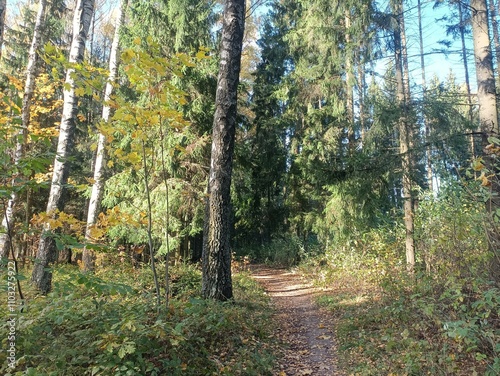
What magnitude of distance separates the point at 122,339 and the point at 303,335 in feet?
12.2

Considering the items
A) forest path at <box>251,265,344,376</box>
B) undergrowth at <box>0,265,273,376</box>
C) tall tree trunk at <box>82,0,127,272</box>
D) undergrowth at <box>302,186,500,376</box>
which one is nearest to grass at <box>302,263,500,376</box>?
undergrowth at <box>302,186,500,376</box>

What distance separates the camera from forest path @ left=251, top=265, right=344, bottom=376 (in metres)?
4.35

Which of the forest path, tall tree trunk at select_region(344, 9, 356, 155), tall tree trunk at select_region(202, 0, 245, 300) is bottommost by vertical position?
the forest path

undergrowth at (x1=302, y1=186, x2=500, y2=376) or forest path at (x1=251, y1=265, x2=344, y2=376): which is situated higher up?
undergrowth at (x1=302, y1=186, x2=500, y2=376)

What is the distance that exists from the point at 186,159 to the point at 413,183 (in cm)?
668

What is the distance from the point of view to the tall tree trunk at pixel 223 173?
5.59 metres

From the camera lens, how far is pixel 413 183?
840 cm

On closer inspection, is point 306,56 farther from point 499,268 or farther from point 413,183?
point 499,268

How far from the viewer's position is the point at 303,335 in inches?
229

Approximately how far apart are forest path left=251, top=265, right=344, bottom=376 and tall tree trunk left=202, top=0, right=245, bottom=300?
1.38 m

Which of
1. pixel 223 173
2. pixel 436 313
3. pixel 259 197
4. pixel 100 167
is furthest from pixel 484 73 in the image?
pixel 259 197

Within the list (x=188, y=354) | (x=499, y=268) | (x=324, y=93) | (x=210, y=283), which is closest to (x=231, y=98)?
(x=210, y=283)

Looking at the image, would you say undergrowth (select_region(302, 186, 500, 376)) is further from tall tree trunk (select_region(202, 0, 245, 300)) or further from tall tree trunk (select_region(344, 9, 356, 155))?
tall tree trunk (select_region(344, 9, 356, 155))

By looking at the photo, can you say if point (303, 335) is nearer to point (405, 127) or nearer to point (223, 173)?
point (223, 173)
